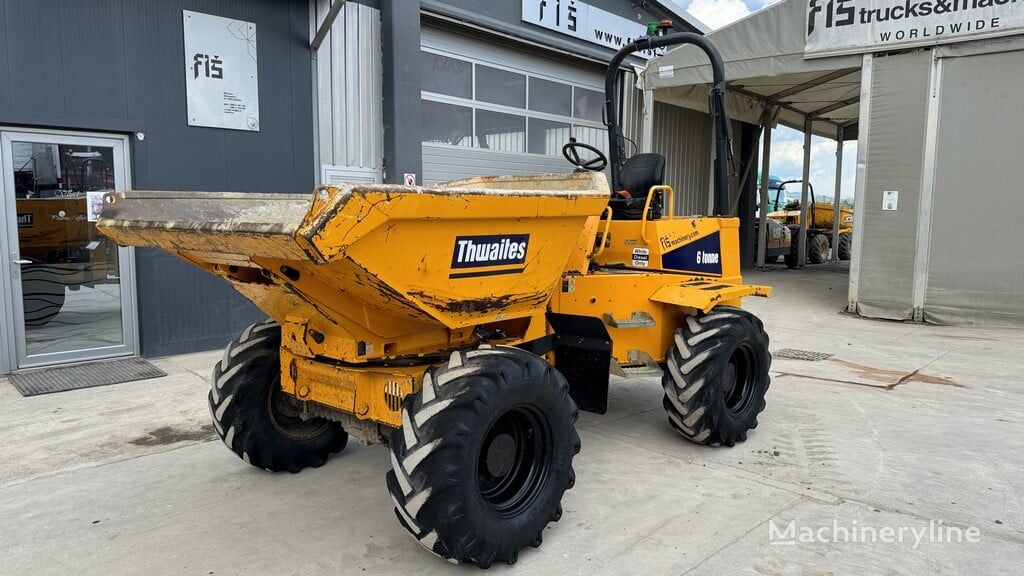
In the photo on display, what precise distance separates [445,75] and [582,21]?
3.11 metres

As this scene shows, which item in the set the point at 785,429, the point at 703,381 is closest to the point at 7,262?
the point at 703,381

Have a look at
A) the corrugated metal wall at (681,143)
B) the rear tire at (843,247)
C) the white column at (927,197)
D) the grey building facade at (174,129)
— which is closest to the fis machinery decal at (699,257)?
the grey building facade at (174,129)

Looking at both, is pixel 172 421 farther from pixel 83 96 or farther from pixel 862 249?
pixel 862 249

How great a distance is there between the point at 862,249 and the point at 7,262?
10.5 metres

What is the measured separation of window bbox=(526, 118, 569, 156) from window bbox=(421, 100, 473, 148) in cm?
139

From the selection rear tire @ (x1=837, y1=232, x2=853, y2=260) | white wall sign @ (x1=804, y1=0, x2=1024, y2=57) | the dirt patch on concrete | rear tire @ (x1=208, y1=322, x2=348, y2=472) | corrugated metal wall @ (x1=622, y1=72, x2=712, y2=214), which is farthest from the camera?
rear tire @ (x1=837, y1=232, x2=853, y2=260)

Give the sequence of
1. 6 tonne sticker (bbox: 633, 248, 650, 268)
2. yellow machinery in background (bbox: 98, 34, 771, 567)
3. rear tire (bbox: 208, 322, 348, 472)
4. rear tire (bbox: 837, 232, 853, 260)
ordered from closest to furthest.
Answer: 1. yellow machinery in background (bbox: 98, 34, 771, 567)
2. rear tire (bbox: 208, 322, 348, 472)
3. 6 tonne sticker (bbox: 633, 248, 650, 268)
4. rear tire (bbox: 837, 232, 853, 260)

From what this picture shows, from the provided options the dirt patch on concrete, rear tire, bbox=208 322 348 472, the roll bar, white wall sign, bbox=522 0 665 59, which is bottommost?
the dirt patch on concrete

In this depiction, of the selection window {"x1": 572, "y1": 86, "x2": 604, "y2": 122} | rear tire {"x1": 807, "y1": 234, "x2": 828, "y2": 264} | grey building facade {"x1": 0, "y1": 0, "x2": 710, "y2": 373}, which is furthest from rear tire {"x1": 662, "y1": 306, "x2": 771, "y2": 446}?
rear tire {"x1": 807, "y1": 234, "x2": 828, "y2": 264}

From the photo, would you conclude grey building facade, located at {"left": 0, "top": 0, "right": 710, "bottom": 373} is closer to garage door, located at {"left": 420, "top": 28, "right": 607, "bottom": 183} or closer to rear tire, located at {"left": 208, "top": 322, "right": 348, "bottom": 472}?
garage door, located at {"left": 420, "top": 28, "right": 607, "bottom": 183}

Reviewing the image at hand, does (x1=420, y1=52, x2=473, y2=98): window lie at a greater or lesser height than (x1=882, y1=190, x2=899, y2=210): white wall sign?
greater

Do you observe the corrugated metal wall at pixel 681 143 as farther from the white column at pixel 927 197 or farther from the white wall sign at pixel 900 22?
the white column at pixel 927 197

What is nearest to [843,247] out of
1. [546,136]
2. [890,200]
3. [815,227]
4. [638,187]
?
[815,227]

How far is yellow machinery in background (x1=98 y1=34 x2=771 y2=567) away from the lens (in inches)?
109
